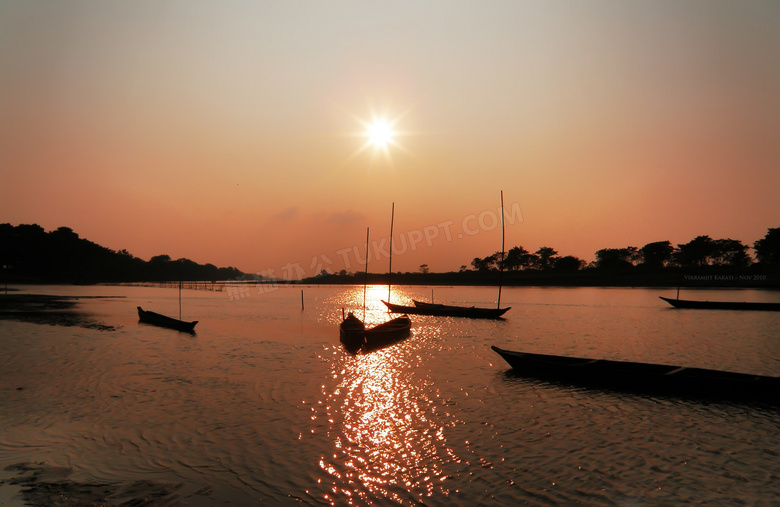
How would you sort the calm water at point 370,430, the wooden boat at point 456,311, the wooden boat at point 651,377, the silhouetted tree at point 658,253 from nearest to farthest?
1. the calm water at point 370,430
2. the wooden boat at point 651,377
3. the wooden boat at point 456,311
4. the silhouetted tree at point 658,253

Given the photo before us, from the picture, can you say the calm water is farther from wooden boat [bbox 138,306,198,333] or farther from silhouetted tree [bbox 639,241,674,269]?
silhouetted tree [bbox 639,241,674,269]

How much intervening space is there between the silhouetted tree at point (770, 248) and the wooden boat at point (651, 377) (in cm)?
14515

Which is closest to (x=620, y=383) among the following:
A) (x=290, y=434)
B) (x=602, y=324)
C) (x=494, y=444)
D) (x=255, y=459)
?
(x=494, y=444)

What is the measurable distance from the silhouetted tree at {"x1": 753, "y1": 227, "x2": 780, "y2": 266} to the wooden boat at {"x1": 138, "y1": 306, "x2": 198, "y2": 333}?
152008mm

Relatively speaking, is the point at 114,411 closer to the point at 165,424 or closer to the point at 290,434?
the point at 165,424

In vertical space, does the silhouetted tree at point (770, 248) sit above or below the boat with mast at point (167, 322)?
above

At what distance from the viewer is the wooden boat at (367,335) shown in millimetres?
32562

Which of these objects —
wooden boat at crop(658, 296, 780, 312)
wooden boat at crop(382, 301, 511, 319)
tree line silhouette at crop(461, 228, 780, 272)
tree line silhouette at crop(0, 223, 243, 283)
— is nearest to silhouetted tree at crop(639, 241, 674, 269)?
tree line silhouette at crop(461, 228, 780, 272)

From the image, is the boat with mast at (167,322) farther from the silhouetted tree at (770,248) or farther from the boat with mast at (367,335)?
the silhouetted tree at (770,248)

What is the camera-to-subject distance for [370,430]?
14.3 m

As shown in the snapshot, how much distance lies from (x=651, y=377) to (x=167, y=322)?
40.7m

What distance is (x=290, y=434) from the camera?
45.1 ft

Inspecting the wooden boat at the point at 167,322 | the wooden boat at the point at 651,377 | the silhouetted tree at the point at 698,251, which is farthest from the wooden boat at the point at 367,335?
the silhouetted tree at the point at 698,251

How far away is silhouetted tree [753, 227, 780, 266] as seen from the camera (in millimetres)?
134750
